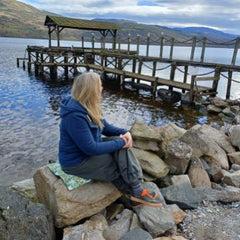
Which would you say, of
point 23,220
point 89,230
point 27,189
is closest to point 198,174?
point 89,230

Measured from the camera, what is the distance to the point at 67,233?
3.85 metres

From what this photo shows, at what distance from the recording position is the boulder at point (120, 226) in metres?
3.91

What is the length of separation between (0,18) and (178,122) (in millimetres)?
208035

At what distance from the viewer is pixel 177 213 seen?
441cm

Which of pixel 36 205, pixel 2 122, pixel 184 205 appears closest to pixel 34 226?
pixel 36 205

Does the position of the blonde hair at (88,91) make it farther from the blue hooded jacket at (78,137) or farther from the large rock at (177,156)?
the large rock at (177,156)

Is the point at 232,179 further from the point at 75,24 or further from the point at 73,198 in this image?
the point at 75,24

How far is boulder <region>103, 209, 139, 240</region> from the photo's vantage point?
3907mm

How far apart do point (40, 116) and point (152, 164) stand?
1070cm

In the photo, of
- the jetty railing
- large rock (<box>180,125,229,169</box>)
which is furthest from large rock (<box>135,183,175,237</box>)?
the jetty railing

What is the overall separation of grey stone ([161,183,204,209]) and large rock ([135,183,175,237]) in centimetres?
53

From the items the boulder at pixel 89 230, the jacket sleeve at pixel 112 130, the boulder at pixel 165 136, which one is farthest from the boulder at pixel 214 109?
the boulder at pixel 89 230

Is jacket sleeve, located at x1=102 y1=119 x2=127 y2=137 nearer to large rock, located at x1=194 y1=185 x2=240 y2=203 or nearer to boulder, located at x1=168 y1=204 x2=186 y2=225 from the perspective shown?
boulder, located at x1=168 y1=204 x2=186 y2=225

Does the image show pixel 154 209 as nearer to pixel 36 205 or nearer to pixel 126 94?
pixel 36 205
